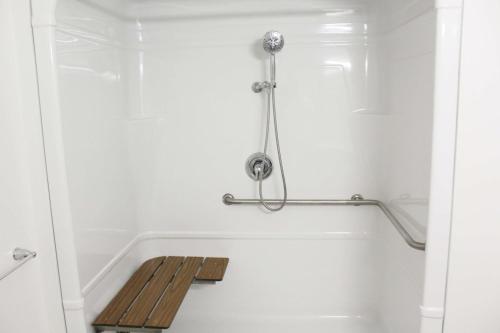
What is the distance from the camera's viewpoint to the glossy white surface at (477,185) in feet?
4.28

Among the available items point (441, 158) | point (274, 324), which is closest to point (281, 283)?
point (274, 324)

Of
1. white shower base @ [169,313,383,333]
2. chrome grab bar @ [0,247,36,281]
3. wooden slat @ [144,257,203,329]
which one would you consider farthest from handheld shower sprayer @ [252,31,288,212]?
chrome grab bar @ [0,247,36,281]

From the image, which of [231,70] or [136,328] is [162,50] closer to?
[231,70]

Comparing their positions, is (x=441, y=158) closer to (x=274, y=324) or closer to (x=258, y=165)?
(x=258, y=165)

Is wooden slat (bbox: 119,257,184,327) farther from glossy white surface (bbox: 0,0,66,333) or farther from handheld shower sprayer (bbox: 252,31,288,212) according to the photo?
handheld shower sprayer (bbox: 252,31,288,212)

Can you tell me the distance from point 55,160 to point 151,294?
817 millimetres

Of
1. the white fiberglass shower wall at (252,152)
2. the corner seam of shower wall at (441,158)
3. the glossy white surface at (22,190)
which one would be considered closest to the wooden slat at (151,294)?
the white fiberglass shower wall at (252,152)

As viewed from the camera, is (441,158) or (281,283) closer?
(441,158)

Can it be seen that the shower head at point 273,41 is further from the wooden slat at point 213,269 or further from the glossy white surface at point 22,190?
the wooden slat at point 213,269

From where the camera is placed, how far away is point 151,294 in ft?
6.20

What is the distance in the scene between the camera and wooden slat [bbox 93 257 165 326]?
A: 1.68 metres

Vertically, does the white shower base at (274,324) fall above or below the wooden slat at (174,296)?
below

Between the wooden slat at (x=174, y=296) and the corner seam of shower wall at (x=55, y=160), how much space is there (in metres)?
0.29

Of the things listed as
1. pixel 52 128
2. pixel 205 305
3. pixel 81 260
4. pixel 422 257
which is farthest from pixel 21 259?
pixel 422 257
